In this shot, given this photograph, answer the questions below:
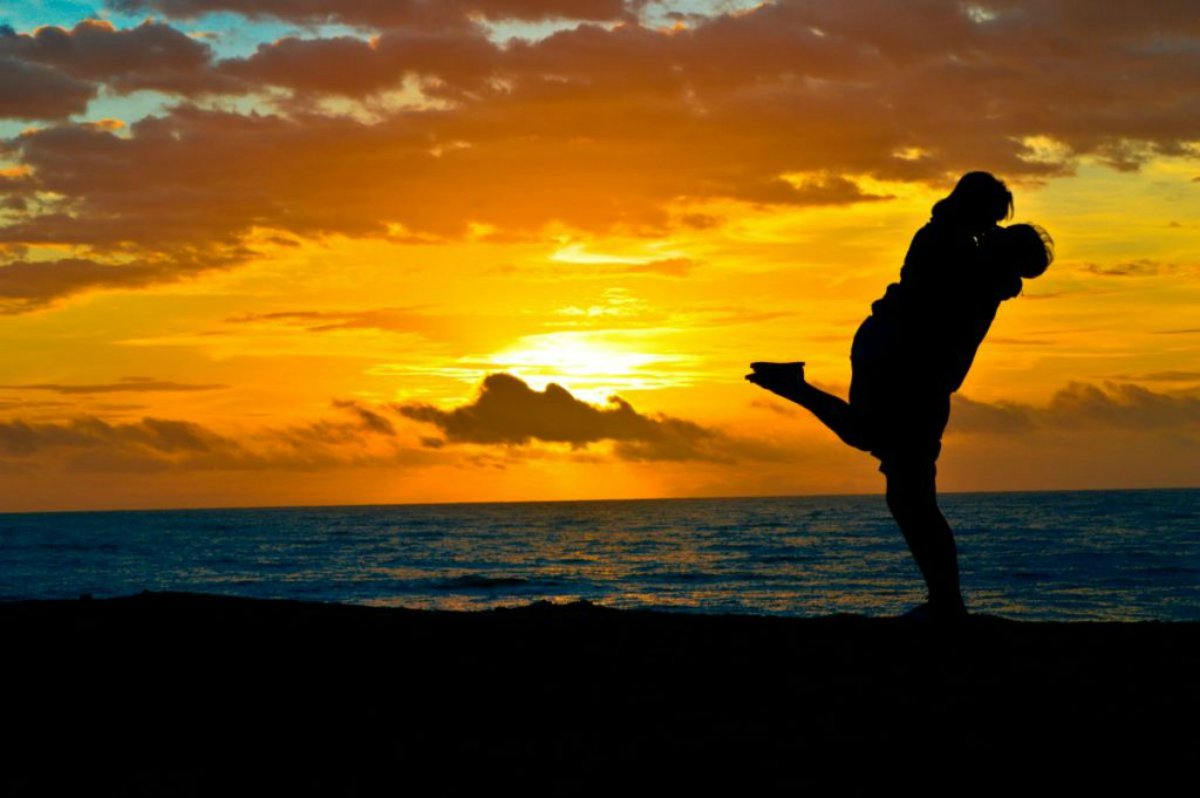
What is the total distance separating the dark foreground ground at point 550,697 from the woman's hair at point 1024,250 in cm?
209

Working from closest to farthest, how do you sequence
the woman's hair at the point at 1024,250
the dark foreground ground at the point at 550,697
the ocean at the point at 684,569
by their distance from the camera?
the dark foreground ground at the point at 550,697 < the woman's hair at the point at 1024,250 < the ocean at the point at 684,569

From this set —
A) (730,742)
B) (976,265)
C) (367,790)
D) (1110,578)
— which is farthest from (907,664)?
(1110,578)

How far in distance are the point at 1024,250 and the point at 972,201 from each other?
40 centimetres

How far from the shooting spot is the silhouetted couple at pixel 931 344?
6844mm

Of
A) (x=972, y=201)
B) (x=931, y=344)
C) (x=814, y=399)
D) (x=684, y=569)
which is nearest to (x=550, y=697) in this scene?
(x=814, y=399)

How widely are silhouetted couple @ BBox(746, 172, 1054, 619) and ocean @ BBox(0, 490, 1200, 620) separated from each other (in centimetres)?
2236

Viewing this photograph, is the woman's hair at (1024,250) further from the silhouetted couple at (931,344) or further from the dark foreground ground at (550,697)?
the dark foreground ground at (550,697)

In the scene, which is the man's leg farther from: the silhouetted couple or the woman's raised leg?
the woman's raised leg

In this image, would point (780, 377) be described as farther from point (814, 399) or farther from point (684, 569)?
point (684, 569)

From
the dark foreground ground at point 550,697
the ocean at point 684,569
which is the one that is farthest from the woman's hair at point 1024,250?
the ocean at point 684,569

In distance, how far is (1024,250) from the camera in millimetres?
6828

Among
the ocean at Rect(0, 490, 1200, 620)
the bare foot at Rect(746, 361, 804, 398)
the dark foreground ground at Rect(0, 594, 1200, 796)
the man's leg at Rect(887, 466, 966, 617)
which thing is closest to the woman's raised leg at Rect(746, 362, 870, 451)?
the bare foot at Rect(746, 361, 804, 398)

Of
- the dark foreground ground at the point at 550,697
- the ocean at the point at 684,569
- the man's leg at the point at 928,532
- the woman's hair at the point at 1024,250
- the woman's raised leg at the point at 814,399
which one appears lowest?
the ocean at the point at 684,569

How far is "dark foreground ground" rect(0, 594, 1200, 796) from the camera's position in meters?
4.45
